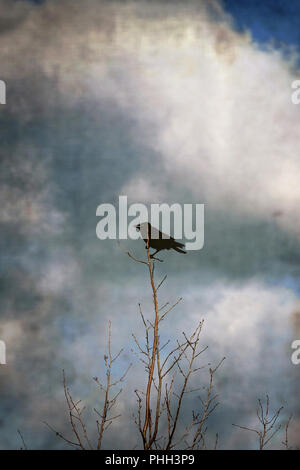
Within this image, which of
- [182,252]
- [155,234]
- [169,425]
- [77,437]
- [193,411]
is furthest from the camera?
[182,252]

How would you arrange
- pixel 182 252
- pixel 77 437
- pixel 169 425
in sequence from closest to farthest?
pixel 77 437, pixel 169 425, pixel 182 252

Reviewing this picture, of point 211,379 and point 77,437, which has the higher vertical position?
point 211,379

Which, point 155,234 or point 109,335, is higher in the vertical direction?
point 155,234
